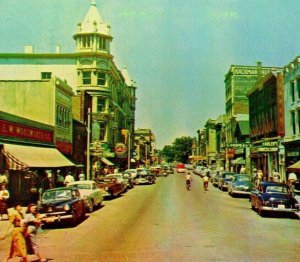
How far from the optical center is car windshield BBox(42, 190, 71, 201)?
68.5ft

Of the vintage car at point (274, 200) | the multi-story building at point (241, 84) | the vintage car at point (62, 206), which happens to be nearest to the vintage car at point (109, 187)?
the vintage car at point (62, 206)

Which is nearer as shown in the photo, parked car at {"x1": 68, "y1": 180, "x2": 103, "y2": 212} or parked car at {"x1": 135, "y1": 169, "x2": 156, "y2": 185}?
parked car at {"x1": 68, "y1": 180, "x2": 103, "y2": 212}

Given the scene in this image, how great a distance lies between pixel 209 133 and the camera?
14300 centimetres

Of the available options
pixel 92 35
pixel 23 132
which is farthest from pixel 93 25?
pixel 23 132

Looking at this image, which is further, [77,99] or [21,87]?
[77,99]

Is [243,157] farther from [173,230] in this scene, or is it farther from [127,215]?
[173,230]

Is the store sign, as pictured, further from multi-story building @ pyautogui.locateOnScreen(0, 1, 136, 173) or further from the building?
multi-story building @ pyautogui.locateOnScreen(0, 1, 136, 173)

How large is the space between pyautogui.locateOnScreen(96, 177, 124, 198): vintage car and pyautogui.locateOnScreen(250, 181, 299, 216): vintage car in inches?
451

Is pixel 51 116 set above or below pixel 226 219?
above

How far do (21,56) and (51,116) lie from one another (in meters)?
30.5

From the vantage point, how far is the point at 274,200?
22.8 metres

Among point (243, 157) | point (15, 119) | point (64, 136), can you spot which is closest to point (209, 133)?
point (243, 157)

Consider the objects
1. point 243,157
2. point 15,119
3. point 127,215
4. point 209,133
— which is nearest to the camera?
point 127,215

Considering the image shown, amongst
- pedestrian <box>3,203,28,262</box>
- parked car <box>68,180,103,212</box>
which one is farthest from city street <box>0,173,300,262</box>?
pedestrian <box>3,203,28,262</box>
